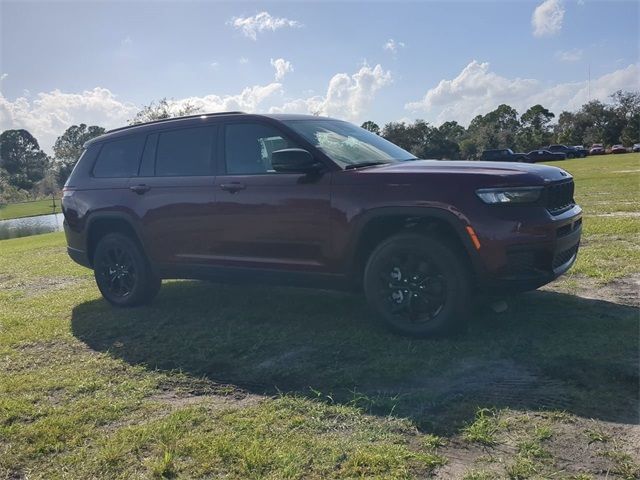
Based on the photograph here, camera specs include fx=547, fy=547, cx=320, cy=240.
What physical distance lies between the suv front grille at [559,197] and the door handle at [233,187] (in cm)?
255

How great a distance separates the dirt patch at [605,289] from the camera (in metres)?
4.92

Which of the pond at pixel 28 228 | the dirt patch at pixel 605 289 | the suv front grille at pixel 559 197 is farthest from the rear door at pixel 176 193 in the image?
the pond at pixel 28 228

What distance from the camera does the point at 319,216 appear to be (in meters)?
4.53

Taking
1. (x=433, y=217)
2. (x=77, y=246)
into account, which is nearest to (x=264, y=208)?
(x=433, y=217)

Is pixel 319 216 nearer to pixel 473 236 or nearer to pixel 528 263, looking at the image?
pixel 473 236

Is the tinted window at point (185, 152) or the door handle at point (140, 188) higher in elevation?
the tinted window at point (185, 152)

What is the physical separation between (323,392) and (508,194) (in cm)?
191

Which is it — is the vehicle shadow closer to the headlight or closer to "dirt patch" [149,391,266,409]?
"dirt patch" [149,391,266,409]

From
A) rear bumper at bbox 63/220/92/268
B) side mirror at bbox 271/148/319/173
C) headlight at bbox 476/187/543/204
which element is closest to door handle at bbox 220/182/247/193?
side mirror at bbox 271/148/319/173

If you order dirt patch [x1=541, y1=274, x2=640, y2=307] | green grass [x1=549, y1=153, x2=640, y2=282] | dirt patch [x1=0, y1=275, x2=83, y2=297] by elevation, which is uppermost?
green grass [x1=549, y1=153, x2=640, y2=282]

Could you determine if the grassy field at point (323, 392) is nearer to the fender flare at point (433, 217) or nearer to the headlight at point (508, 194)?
the fender flare at point (433, 217)

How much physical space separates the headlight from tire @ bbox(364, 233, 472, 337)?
48 cm

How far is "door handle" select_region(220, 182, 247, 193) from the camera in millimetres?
4957

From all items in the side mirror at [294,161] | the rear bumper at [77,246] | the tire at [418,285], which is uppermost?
the side mirror at [294,161]
